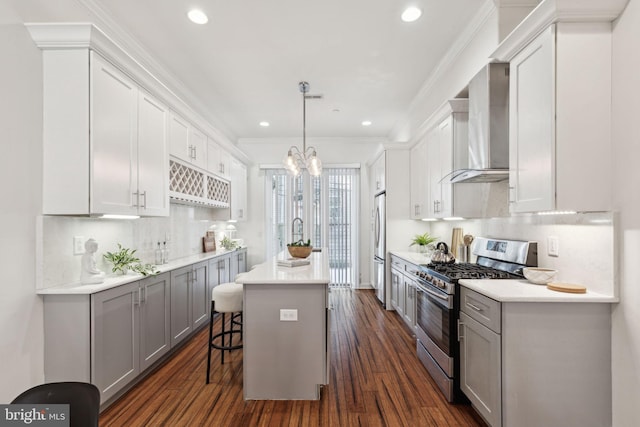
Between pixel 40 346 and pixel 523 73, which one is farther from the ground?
pixel 523 73

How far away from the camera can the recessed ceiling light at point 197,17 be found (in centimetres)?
258

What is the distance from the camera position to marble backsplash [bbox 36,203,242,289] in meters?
2.13

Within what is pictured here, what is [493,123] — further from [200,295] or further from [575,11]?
[200,295]

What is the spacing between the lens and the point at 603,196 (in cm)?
177

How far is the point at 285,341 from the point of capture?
2.37m

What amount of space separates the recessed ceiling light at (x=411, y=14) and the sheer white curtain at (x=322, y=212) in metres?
3.75

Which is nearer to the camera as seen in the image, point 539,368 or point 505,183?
point 539,368

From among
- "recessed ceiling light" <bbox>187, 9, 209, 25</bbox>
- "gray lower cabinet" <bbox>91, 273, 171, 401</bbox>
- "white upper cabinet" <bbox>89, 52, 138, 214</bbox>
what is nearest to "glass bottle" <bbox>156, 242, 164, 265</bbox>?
"gray lower cabinet" <bbox>91, 273, 171, 401</bbox>

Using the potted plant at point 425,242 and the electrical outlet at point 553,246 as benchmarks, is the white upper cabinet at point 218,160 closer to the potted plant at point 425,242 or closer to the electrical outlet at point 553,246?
the potted plant at point 425,242

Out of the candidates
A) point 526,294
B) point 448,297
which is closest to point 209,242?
point 448,297

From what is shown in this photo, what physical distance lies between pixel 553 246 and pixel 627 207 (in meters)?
0.61

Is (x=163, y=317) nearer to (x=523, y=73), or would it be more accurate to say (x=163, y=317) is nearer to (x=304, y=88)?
(x=304, y=88)

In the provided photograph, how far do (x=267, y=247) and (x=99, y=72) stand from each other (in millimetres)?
4514

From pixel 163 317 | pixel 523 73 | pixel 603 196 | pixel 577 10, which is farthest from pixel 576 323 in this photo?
pixel 163 317
